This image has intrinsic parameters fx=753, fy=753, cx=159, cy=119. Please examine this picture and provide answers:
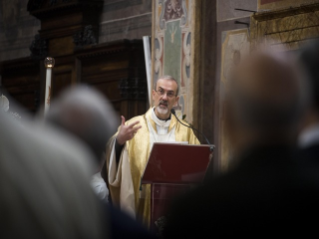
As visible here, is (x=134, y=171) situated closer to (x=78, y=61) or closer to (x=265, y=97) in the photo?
(x=78, y=61)

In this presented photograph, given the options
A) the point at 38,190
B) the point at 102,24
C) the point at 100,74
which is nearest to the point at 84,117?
the point at 38,190

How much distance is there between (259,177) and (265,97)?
0.62ft

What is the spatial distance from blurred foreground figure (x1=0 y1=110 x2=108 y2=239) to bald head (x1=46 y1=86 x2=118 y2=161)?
2.51 feet

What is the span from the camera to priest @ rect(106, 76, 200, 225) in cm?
716

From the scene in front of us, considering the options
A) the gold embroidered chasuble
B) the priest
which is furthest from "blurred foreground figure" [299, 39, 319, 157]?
the gold embroidered chasuble

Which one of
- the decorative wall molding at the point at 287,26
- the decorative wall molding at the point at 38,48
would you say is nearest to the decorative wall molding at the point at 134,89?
the decorative wall molding at the point at 38,48

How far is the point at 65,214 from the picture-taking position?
3.62 feet

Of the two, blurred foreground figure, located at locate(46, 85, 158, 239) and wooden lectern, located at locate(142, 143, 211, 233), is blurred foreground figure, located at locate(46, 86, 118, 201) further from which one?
wooden lectern, located at locate(142, 143, 211, 233)

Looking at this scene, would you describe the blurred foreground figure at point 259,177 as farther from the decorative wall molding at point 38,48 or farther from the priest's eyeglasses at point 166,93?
the decorative wall molding at point 38,48

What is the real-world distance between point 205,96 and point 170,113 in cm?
160

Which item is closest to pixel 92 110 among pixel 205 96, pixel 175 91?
pixel 175 91

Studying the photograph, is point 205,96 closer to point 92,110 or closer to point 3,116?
point 92,110

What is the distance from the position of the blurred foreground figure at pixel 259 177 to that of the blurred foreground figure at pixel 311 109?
0.05m

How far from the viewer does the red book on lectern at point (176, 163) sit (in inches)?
234
